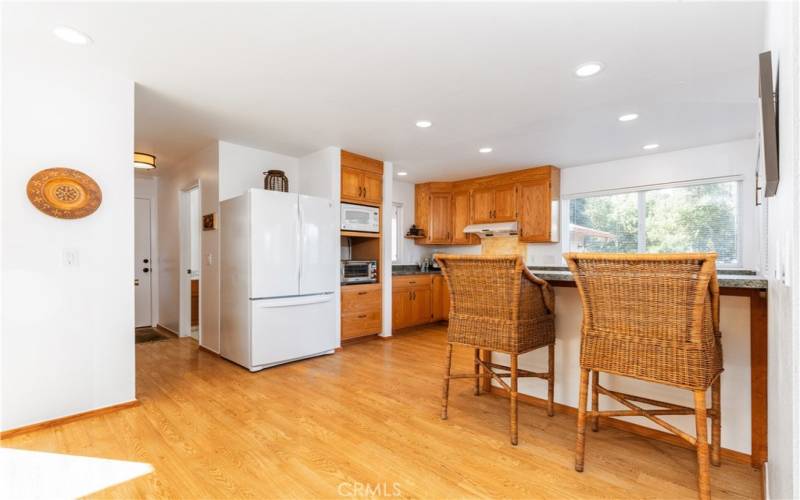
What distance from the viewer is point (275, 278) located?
11.5 feet

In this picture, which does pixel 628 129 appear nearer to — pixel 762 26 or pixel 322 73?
pixel 762 26

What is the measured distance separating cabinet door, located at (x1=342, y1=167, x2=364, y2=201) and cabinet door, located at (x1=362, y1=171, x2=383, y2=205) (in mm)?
65

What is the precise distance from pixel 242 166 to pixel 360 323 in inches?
88.3

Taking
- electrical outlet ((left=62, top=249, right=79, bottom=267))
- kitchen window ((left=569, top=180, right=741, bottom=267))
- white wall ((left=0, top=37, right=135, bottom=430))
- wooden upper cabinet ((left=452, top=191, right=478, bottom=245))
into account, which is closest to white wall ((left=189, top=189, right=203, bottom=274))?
white wall ((left=0, top=37, right=135, bottom=430))

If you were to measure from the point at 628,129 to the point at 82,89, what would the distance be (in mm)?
4445

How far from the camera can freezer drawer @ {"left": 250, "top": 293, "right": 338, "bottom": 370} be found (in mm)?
3387

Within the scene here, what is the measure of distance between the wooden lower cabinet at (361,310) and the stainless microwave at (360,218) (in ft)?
2.29

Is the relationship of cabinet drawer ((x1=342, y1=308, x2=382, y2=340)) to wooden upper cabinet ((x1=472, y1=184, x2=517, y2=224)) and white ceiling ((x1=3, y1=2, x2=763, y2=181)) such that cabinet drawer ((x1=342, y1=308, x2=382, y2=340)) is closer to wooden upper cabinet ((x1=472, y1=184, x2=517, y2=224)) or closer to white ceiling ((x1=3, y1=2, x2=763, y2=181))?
white ceiling ((x1=3, y1=2, x2=763, y2=181))

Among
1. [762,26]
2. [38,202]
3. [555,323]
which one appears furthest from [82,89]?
[762,26]

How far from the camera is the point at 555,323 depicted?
2.38 m

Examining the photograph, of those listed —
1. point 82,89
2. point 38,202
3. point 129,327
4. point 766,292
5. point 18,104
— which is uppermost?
point 82,89

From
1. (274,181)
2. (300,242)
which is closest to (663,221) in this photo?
(300,242)

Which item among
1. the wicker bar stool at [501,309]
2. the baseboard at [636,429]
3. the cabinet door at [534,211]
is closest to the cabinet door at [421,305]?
the cabinet door at [534,211]

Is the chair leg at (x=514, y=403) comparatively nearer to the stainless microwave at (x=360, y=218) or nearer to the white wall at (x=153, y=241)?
the stainless microwave at (x=360, y=218)
